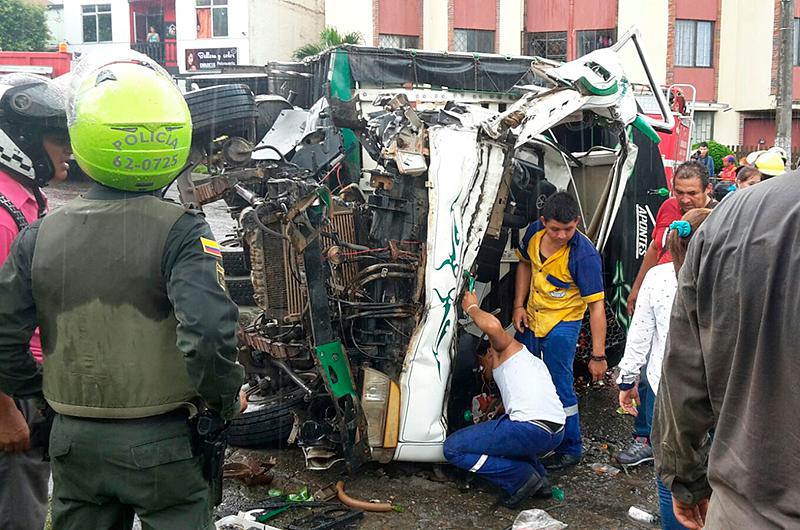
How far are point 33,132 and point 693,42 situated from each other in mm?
28812

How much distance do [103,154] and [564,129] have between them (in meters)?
4.32

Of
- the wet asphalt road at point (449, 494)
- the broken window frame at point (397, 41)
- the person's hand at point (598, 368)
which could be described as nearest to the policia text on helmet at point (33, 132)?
the wet asphalt road at point (449, 494)

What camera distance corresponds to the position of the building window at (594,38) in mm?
28094

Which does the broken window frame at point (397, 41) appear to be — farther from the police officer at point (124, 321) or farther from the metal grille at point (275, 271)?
the police officer at point (124, 321)

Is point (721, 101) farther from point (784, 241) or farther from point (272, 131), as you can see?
point (784, 241)

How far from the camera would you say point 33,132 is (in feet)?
9.94

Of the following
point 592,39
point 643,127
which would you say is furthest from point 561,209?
point 592,39

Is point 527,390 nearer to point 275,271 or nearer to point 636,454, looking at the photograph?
point 636,454

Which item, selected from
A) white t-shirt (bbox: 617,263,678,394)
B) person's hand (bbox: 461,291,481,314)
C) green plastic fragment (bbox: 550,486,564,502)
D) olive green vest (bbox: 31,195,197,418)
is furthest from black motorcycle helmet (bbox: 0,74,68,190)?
green plastic fragment (bbox: 550,486,564,502)

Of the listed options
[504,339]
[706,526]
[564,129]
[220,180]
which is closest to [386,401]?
[504,339]

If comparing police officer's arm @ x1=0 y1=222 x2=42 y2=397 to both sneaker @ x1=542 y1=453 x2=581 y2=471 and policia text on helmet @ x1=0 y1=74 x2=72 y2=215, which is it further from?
sneaker @ x1=542 y1=453 x2=581 y2=471

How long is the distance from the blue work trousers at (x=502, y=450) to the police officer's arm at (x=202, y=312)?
2.07m

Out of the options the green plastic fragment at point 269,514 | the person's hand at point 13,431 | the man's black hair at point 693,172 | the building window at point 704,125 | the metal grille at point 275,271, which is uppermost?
the building window at point 704,125

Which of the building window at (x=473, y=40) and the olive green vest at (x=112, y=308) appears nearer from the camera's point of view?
the olive green vest at (x=112, y=308)
